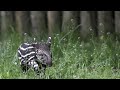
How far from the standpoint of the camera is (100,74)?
5.12m

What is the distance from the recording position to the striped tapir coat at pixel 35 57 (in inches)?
195

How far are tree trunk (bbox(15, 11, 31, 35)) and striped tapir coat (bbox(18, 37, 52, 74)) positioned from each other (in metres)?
3.83

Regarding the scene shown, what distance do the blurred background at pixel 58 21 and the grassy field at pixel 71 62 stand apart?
1.66 metres

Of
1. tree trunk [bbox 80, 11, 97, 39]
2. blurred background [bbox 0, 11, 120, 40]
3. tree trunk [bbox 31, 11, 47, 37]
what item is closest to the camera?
blurred background [bbox 0, 11, 120, 40]

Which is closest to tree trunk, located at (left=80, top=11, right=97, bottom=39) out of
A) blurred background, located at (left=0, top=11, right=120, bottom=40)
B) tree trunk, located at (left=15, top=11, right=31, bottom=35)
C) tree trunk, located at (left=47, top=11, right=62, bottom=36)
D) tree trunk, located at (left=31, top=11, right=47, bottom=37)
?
Answer: blurred background, located at (left=0, top=11, right=120, bottom=40)

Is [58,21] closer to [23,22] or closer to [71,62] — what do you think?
[23,22]

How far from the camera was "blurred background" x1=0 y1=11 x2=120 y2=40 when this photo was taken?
838 centimetres

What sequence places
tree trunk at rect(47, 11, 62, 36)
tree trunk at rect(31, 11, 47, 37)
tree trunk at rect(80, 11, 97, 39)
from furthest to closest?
tree trunk at rect(31, 11, 47, 37) < tree trunk at rect(47, 11, 62, 36) < tree trunk at rect(80, 11, 97, 39)

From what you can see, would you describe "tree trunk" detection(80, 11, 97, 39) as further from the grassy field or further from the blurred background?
the grassy field

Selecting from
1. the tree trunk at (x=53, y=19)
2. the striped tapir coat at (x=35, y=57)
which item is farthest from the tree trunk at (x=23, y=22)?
the striped tapir coat at (x=35, y=57)

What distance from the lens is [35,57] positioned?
5.00m

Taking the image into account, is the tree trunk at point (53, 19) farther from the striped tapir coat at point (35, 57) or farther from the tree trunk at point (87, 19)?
the striped tapir coat at point (35, 57)

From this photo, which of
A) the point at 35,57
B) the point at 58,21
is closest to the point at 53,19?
the point at 58,21
